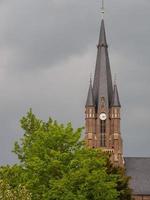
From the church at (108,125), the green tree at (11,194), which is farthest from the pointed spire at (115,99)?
the green tree at (11,194)

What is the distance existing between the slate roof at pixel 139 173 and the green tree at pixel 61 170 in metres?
68.8

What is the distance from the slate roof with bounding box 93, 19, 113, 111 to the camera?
4867 inches

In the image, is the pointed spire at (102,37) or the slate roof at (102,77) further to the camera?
the pointed spire at (102,37)

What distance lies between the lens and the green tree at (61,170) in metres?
50.0

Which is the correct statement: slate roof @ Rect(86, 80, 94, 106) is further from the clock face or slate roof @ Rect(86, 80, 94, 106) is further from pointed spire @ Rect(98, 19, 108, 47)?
pointed spire @ Rect(98, 19, 108, 47)

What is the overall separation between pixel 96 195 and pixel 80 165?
2381 mm

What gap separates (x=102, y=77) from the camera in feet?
410

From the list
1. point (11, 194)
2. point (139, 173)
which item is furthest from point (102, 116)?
point (11, 194)

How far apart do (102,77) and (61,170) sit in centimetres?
7473

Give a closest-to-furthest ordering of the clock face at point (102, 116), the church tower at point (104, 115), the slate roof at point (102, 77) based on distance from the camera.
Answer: the church tower at point (104, 115) < the clock face at point (102, 116) < the slate roof at point (102, 77)

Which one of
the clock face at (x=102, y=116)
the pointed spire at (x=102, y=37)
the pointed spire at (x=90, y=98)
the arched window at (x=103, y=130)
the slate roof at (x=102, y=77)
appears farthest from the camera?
the pointed spire at (x=102, y=37)

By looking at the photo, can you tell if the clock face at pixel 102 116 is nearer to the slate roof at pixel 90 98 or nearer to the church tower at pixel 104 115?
the church tower at pixel 104 115

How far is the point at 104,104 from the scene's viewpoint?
12256 centimetres

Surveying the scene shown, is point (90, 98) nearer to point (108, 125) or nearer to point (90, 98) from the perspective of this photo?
point (90, 98)
